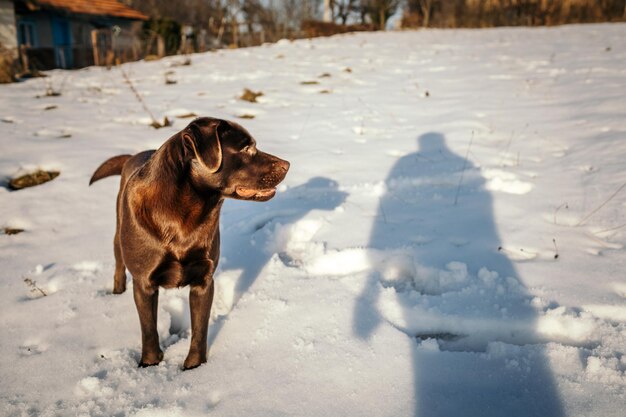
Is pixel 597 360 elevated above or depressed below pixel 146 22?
below

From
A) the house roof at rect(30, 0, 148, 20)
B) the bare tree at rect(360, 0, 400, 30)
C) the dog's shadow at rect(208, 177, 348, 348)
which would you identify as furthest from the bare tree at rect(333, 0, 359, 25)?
the dog's shadow at rect(208, 177, 348, 348)

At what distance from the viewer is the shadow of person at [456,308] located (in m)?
1.80

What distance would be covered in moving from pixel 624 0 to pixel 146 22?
1105 inches

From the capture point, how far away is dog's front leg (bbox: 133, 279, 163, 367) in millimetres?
2031

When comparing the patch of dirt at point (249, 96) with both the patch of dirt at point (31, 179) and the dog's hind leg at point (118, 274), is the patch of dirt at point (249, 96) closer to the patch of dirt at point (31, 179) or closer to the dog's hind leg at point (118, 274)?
the patch of dirt at point (31, 179)

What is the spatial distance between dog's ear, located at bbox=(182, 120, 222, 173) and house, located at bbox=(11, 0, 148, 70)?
66.8 feet

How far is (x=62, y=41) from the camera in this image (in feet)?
72.5

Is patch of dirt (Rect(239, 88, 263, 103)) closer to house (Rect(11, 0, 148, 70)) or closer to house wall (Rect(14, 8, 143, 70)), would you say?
house wall (Rect(14, 8, 143, 70))

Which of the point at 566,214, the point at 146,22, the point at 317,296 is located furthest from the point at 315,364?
the point at 146,22

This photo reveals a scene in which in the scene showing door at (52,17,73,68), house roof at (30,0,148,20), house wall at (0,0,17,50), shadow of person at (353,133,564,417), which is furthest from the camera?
door at (52,17,73,68)

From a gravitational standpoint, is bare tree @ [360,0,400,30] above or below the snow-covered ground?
above

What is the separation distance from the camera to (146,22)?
84.4 feet

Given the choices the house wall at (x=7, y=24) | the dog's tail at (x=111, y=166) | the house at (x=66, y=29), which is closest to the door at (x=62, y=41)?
the house at (x=66, y=29)

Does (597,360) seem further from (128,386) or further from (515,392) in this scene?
(128,386)
